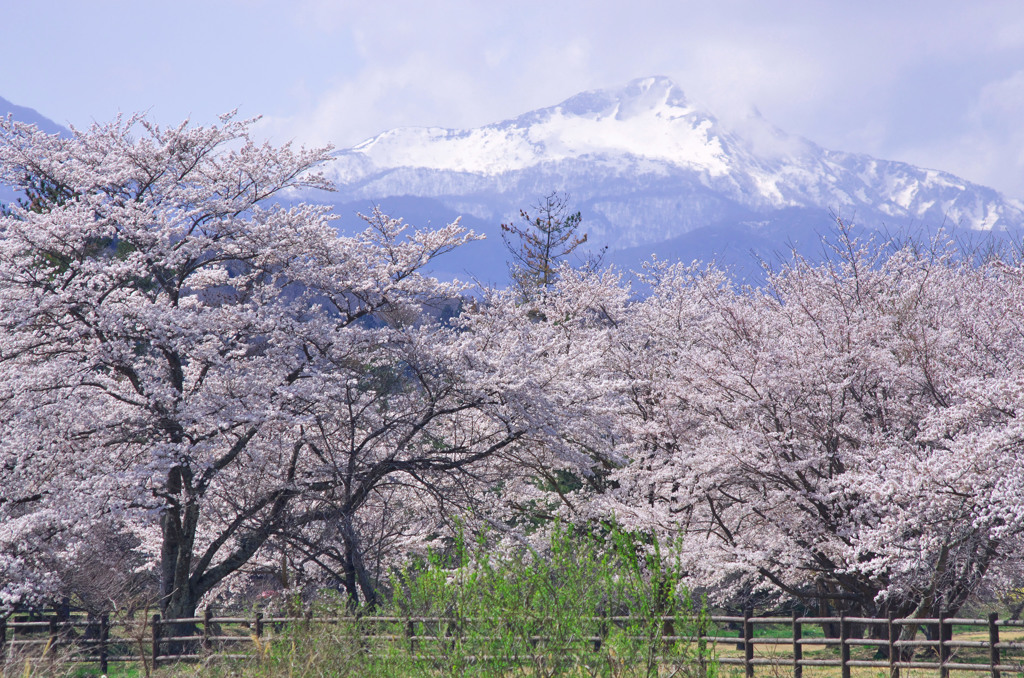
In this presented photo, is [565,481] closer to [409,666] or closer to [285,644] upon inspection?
[285,644]

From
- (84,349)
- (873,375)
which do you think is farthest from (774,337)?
(84,349)

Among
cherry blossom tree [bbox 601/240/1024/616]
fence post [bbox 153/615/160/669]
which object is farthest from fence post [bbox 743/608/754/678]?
fence post [bbox 153/615/160/669]

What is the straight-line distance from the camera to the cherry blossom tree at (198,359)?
1165cm

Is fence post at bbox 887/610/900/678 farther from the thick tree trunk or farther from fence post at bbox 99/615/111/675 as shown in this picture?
fence post at bbox 99/615/111/675

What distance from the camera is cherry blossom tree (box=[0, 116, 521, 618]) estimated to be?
11.6m

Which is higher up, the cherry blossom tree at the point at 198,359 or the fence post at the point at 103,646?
the cherry blossom tree at the point at 198,359

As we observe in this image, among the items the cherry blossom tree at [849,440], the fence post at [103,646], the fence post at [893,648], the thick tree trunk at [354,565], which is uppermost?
the cherry blossom tree at [849,440]

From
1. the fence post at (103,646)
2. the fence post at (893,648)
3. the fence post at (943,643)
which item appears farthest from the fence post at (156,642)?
the fence post at (943,643)

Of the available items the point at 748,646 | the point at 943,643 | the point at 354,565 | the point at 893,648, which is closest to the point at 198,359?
the point at 354,565

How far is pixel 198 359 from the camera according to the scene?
40.7 feet

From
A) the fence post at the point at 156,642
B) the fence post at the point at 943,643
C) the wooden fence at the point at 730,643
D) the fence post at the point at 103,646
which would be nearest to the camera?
the wooden fence at the point at 730,643

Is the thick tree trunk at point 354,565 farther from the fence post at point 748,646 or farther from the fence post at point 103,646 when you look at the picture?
the fence post at point 748,646

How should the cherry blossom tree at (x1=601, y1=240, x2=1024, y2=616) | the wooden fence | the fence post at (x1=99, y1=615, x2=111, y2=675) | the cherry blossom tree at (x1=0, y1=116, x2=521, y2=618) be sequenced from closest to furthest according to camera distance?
the cherry blossom tree at (x1=601, y1=240, x2=1024, y2=616) < the wooden fence < the cherry blossom tree at (x1=0, y1=116, x2=521, y2=618) < the fence post at (x1=99, y1=615, x2=111, y2=675)

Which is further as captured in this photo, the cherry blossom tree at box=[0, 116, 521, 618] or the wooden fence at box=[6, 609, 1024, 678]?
the cherry blossom tree at box=[0, 116, 521, 618]
